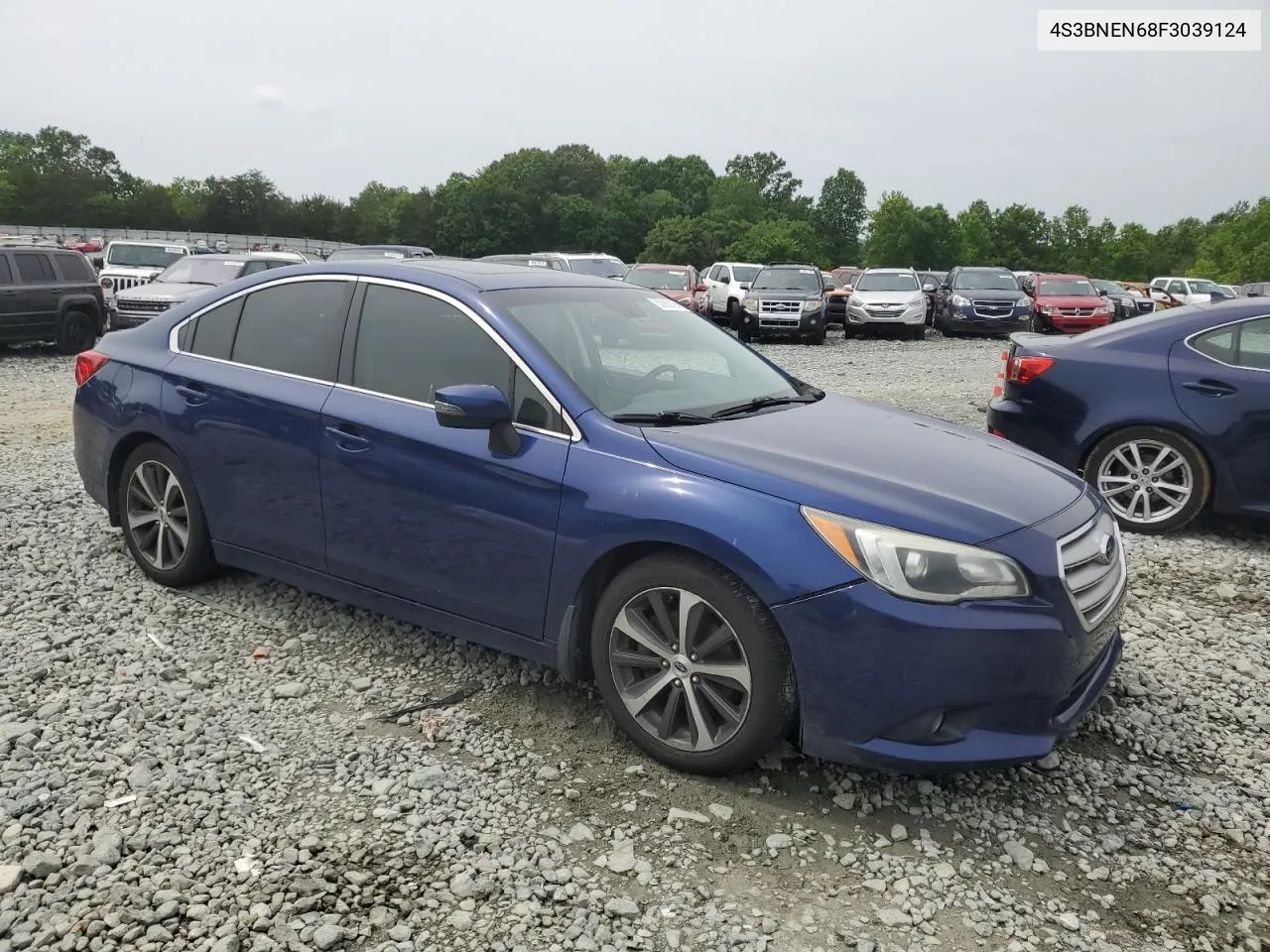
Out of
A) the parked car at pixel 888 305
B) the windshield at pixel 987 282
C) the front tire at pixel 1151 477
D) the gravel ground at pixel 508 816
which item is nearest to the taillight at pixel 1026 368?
the front tire at pixel 1151 477

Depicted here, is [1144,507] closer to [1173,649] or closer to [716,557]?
[1173,649]

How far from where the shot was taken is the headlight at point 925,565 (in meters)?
2.96

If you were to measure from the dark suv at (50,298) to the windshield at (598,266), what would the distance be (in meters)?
9.73

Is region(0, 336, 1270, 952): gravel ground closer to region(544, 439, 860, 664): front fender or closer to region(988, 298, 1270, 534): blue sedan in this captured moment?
region(544, 439, 860, 664): front fender

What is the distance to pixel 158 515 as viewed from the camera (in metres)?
4.88

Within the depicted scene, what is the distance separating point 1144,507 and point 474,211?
87.9 m

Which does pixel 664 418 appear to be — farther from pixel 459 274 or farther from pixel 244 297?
pixel 244 297

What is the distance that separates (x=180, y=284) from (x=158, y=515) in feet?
43.5

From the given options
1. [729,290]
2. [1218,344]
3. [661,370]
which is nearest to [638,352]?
[661,370]

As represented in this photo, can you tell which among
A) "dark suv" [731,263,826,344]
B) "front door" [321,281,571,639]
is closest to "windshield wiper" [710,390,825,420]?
"front door" [321,281,571,639]

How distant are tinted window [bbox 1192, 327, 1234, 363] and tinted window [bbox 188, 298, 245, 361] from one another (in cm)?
559

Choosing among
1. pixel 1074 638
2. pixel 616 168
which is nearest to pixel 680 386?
pixel 1074 638

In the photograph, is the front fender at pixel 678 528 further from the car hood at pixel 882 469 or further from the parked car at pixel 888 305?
the parked car at pixel 888 305

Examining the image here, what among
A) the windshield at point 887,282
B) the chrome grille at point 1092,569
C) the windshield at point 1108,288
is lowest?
the chrome grille at point 1092,569
